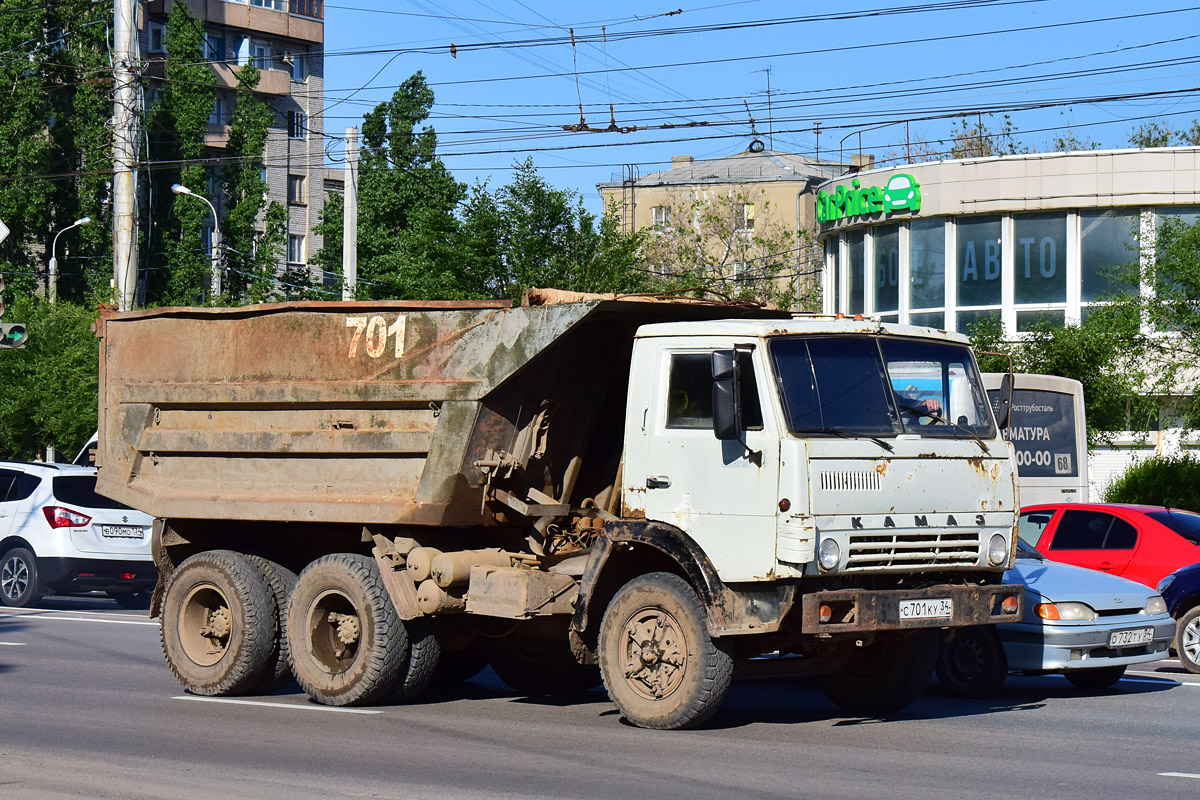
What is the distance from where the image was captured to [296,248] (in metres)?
70.3

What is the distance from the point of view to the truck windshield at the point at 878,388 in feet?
29.8

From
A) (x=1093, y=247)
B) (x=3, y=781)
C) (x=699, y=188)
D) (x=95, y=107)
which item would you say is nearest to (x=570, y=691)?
(x=3, y=781)

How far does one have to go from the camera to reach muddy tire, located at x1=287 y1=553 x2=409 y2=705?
10.5 metres

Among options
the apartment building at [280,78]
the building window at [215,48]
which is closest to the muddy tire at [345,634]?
the apartment building at [280,78]

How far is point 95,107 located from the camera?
58.8 meters

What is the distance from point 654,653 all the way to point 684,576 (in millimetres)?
496

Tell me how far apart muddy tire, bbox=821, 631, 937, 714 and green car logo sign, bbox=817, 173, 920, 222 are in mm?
24831

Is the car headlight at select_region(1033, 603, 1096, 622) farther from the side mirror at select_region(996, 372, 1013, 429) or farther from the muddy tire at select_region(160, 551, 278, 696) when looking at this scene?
the muddy tire at select_region(160, 551, 278, 696)

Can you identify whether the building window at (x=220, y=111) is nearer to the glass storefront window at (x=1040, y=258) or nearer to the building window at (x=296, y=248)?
the building window at (x=296, y=248)

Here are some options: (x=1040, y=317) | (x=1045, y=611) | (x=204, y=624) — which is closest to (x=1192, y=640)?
(x=1045, y=611)

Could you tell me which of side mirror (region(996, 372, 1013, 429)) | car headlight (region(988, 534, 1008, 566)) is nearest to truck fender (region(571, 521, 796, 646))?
car headlight (region(988, 534, 1008, 566))

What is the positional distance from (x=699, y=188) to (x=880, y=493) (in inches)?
2704

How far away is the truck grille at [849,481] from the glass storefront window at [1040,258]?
81.7 ft

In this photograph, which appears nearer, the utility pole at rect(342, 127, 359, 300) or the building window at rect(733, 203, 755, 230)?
the utility pole at rect(342, 127, 359, 300)
